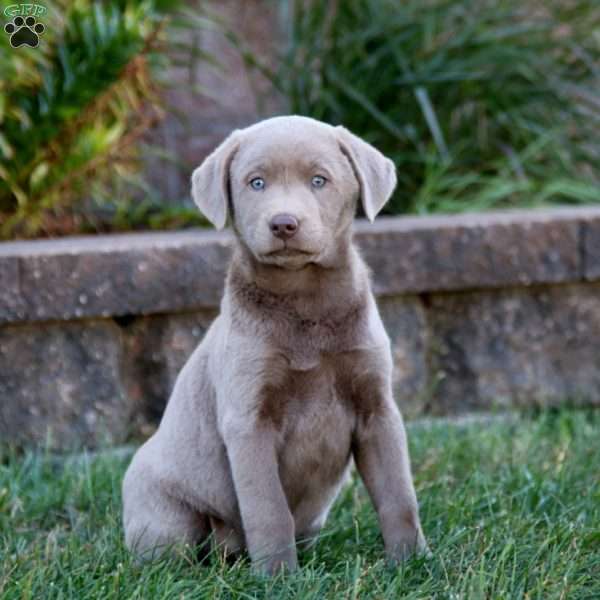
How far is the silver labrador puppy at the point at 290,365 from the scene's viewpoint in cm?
296

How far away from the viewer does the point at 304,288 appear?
309 centimetres

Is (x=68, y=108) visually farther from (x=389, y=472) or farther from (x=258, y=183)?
(x=389, y=472)

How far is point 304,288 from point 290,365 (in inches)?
8.0

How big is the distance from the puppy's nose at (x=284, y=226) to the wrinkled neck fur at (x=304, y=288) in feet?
0.76

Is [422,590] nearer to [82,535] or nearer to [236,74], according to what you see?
[82,535]

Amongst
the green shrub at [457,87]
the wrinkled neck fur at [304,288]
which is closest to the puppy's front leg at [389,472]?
the wrinkled neck fur at [304,288]

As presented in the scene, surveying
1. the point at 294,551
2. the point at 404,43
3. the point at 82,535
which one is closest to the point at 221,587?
the point at 294,551

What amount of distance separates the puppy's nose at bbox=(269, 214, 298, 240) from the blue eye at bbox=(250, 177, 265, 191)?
0.15m

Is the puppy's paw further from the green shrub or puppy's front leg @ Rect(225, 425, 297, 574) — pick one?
the green shrub

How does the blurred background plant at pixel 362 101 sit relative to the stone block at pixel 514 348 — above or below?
above

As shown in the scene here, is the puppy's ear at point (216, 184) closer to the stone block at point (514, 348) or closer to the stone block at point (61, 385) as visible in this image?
the stone block at point (61, 385)

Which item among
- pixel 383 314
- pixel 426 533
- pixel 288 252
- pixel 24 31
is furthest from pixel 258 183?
pixel 24 31

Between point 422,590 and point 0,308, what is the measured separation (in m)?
2.03

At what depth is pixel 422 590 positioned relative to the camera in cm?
282
